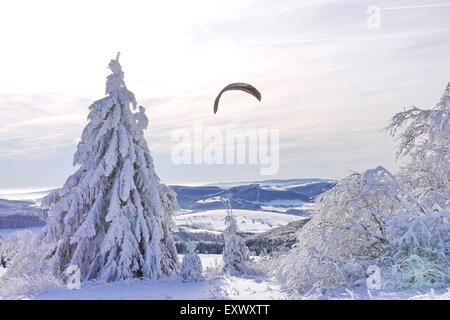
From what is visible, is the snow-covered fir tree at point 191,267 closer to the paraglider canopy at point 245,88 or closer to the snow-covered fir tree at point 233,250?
the snow-covered fir tree at point 233,250

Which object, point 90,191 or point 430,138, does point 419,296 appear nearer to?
point 430,138

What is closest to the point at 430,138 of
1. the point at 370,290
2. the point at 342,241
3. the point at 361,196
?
the point at 361,196

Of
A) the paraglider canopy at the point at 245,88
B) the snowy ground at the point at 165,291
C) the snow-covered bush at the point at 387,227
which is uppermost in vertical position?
the paraglider canopy at the point at 245,88

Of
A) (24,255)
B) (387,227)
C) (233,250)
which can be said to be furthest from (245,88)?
(24,255)

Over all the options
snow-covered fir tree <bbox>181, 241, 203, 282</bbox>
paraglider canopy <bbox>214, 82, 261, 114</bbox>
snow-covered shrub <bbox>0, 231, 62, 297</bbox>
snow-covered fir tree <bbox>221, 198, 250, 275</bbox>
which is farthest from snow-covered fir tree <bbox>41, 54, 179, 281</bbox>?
paraglider canopy <bbox>214, 82, 261, 114</bbox>

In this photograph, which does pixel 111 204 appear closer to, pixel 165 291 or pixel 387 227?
pixel 165 291

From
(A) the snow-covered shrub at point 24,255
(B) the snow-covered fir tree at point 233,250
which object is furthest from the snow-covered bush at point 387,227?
(A) the snow-covered shrub at point 24,255

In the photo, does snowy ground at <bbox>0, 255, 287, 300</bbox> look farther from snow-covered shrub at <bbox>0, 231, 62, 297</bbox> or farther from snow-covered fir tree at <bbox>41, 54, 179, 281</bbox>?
snow-covered shrub at <bbox>0, 231, 62, 297</bbox>
